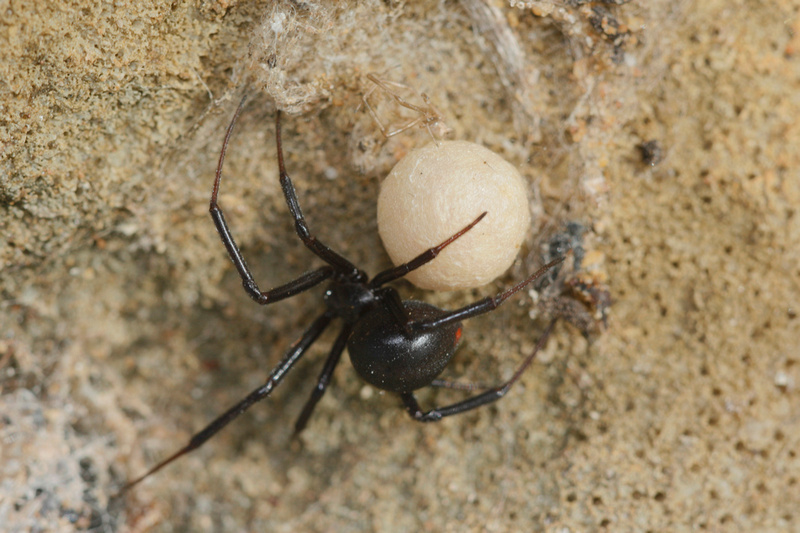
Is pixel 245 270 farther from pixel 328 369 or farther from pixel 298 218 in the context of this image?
pixel 328 369

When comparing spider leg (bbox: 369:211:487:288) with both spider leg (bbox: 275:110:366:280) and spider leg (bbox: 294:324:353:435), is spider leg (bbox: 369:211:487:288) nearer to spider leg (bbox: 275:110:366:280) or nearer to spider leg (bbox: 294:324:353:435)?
spider leg (bbox: 275:110:366:280)

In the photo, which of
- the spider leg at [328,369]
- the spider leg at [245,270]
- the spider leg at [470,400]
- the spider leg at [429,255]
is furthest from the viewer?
the spider leg at [328,369]

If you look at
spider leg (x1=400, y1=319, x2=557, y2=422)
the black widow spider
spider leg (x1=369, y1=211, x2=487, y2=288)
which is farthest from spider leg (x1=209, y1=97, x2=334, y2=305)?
spider leg (x1=400, y1=319, x2=557, y2=422)

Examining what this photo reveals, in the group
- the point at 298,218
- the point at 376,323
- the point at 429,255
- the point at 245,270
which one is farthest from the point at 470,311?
the point at 245,270

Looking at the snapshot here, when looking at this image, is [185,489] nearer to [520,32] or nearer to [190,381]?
[190,381]


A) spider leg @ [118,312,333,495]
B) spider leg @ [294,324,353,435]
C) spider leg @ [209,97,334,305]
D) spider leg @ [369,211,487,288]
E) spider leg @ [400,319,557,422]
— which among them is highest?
spider leg @ [209,97,334,305]

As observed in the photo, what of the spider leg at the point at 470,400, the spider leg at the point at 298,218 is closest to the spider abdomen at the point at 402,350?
the spider leg at the point at 470,400

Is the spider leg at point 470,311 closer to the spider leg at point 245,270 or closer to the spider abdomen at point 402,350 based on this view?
the spider abdomen at point 402,350
